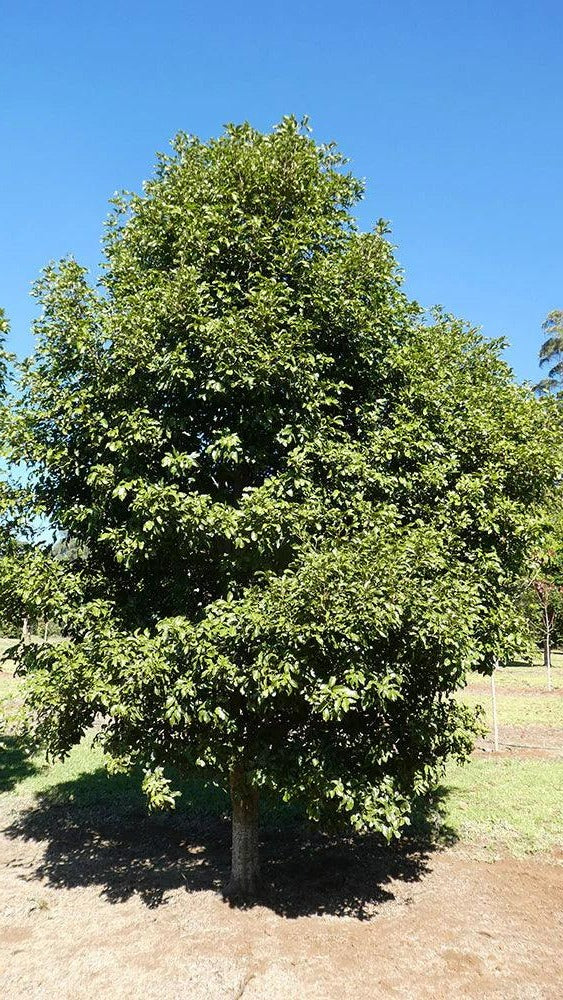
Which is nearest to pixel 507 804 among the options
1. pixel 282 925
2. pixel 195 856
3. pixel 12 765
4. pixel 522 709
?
pixel 282 925

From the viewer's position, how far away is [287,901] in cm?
973

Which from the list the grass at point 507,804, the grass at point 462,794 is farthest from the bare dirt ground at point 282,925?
the grass at point 462,794

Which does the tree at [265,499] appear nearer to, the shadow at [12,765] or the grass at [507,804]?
the grass at [507,804]

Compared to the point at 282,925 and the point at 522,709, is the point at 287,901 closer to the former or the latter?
the point at 282,925

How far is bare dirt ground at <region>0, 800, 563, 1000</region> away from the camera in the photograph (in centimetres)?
743

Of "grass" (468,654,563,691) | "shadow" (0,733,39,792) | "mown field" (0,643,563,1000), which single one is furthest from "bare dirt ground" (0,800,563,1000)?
"grass" (468,654,563,691)

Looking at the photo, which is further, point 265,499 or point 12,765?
point 12,765

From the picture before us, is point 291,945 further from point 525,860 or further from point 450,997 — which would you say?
point 525,860

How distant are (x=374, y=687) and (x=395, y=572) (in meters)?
1.73

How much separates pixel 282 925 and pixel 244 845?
1.37 metres

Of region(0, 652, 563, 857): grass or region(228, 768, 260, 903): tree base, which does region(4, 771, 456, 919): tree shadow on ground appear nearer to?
region(0, 652, 563, 857): grass

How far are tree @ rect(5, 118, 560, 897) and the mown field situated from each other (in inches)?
57.3

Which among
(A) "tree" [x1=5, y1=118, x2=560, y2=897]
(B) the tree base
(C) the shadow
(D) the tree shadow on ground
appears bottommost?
(C) the shadow

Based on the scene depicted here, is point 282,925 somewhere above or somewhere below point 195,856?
above
